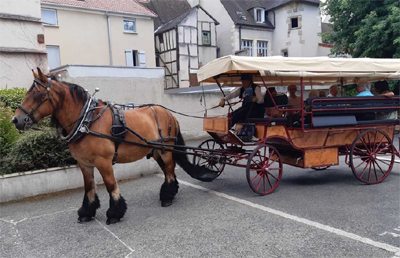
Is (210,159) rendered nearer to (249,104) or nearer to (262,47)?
(249,104)

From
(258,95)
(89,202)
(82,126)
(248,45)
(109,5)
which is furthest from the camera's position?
(248,45)

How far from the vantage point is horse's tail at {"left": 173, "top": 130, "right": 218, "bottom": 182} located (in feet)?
20.0

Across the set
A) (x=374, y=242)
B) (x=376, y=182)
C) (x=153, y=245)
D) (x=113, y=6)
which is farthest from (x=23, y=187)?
(x=113, y=6)

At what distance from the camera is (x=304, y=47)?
2969 cm

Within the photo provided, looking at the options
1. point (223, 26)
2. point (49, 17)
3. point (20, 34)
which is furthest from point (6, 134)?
point (223, 26)

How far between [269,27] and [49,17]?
17.7 m

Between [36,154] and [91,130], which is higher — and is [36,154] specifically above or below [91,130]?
below

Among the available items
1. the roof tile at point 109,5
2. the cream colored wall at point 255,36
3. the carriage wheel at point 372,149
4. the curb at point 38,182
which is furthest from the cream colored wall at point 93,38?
the carriage wheel at point 372,149

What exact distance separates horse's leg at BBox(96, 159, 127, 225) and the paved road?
14cm

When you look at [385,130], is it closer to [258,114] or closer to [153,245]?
[258,114]

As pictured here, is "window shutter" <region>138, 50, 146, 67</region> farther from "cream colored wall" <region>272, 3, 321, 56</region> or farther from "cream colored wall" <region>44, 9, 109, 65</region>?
"cream colored wall" <region>272, 3, 321, 56</region>

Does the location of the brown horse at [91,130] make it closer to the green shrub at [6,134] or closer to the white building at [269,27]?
the green shrub at [6,134]

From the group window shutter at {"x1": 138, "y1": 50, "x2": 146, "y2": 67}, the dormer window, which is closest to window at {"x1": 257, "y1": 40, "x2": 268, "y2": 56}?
the dormer window

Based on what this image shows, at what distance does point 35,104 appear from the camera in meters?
4.55
